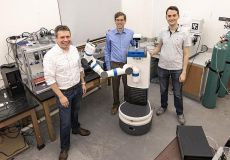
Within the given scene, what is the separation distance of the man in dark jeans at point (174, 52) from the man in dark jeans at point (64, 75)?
3.58 ft

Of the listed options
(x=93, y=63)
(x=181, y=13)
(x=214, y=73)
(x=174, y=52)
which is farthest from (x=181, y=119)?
→ (x=181, y=13)

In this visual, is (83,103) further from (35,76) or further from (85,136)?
(35,76)

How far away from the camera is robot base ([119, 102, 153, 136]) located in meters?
2.45

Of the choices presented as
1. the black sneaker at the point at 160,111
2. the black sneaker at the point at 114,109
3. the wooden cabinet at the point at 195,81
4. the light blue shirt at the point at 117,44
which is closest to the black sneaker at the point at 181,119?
the black sneaker at the point at 160,111

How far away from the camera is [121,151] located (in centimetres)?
235

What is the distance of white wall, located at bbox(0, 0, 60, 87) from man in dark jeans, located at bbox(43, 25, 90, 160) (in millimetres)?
944

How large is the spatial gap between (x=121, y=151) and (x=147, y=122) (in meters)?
0.47

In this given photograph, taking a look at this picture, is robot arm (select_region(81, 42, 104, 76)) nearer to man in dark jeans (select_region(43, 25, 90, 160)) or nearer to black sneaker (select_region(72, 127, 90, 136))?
man in dark jeans (select_region(43, 25, 90, 160))

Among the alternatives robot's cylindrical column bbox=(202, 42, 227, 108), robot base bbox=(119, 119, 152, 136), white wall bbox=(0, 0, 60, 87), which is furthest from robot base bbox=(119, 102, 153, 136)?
white wall bbox=(0, 0, 60, 87)

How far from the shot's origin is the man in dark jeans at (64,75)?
1.88 metres

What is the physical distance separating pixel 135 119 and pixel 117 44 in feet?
3.27

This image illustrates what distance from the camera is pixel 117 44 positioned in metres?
2.66

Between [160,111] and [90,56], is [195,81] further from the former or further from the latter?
[90,56]

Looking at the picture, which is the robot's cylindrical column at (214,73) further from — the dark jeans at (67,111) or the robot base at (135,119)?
the dark jeans at (67,111)
